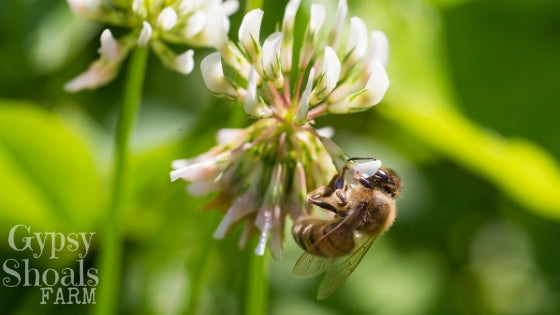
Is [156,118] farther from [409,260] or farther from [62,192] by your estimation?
[409,260]

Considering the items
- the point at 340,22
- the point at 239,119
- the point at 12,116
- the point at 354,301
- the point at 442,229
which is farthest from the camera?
the point at 442,229

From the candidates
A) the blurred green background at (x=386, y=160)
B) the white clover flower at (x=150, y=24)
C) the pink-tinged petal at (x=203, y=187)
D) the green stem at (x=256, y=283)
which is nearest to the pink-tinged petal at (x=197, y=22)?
the white clover flower at (x=150, y=24)

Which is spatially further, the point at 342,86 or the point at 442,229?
the point at 442,229

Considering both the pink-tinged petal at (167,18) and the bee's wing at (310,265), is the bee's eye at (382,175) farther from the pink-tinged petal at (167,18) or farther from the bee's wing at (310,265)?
the pink-tinged petal at (167,18)

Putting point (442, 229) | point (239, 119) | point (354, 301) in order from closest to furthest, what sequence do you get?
point (239, 119) < point (354, 301) < point (442, 229)

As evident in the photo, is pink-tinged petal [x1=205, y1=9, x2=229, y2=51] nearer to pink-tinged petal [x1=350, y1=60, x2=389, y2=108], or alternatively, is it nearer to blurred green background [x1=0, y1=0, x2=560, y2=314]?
pink-tinged petal [x1=350, y1=60, x2=389, y2=108]

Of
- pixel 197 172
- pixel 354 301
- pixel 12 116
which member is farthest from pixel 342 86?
pixel 354 301

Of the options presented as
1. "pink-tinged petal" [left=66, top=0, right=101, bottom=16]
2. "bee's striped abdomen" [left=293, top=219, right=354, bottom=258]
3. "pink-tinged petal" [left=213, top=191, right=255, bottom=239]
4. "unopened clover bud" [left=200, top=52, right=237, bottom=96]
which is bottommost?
"bee's striped abdomen" [left=293, top=219, right=354, bottom=258]

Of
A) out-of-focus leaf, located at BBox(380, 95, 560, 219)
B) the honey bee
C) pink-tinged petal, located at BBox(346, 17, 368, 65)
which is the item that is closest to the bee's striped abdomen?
the honey bee
